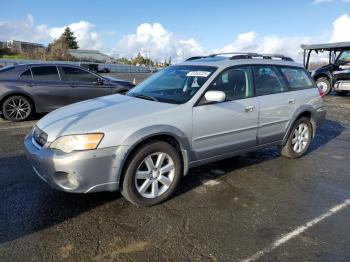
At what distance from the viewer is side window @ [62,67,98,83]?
8.80 metres

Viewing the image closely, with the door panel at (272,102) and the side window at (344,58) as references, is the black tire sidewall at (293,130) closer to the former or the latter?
the door panel at (272,102)

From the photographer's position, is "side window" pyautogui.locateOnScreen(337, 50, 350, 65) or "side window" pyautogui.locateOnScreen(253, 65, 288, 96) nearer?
"side window" pyautogui.locateOnScreen(253, 65, 288, 96)

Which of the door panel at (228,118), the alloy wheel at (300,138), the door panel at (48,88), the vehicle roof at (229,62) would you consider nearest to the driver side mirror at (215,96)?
the door panel at (228,118)

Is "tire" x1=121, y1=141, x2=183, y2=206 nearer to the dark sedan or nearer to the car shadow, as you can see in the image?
the car shadow

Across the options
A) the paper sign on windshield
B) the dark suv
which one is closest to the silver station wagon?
the paper sign on windshield

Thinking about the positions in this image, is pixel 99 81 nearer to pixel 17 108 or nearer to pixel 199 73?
pixel 17 108

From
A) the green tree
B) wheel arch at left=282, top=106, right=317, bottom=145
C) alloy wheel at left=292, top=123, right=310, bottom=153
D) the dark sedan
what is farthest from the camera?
the green tree

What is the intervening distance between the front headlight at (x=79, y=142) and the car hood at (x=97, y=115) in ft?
0.19

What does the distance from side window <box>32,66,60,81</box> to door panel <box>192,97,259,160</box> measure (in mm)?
5738

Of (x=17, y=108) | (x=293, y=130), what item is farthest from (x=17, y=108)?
(x=293, y=130)

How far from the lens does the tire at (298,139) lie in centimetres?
552

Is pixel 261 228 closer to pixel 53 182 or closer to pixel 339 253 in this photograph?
pixel 339 253

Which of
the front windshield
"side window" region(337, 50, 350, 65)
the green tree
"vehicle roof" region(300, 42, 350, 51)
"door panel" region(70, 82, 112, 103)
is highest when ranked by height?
the green tree

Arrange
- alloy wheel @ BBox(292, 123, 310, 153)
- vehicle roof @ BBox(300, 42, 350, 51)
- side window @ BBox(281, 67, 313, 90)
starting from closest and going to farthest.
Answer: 1. side window @ BBox(281, 67, 313, 90)
2. alloy wheel @ BBox(292, 123, 310, 153)
3. vehicle roof @ BBox(300, 42, 350, 51)
